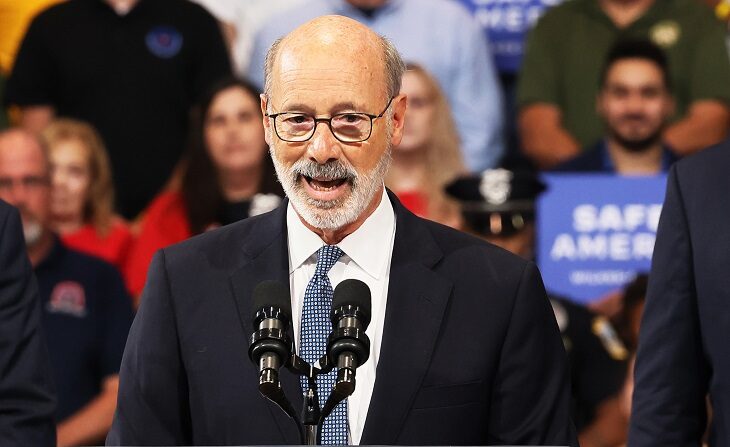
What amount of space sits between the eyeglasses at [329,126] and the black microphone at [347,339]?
395mm

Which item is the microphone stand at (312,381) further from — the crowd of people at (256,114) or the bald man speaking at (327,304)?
the crowd of people at (256,114)

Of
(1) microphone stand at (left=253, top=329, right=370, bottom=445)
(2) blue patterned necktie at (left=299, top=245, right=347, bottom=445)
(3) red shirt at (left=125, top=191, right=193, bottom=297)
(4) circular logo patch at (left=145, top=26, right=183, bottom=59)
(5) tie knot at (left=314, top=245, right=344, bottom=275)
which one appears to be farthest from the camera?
(4) circular logo patch at (left=145, top=26, right=183, bottom=59)

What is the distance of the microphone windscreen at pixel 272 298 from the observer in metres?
2.03

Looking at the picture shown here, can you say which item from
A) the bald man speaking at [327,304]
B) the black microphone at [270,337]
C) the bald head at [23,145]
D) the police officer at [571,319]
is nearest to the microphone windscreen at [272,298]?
the black microphone at [270,337]

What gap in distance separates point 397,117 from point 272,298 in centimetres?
58

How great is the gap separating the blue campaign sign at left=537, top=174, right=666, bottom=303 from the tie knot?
3.30m

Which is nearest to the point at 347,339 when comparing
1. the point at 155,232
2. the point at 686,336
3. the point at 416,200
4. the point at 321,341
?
the point at 321,341

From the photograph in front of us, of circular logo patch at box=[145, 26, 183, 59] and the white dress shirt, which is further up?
circular logo patch at box=[145, 26, 183, 59]

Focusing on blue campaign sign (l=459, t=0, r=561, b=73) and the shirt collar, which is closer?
the shirt collar

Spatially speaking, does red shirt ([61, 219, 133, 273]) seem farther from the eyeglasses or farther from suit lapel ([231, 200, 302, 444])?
the eyeglasses

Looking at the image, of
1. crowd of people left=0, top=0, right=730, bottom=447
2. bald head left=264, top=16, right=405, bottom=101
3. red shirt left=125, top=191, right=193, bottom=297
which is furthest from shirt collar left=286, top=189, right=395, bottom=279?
red shirt left=125, top=191, right=193, bottom=297

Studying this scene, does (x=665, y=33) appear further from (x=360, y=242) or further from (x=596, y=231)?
(x=360, y=242)

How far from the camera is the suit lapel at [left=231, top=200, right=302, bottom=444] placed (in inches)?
93.7

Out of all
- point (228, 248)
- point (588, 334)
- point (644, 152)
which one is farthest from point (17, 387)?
point (644, 152)
